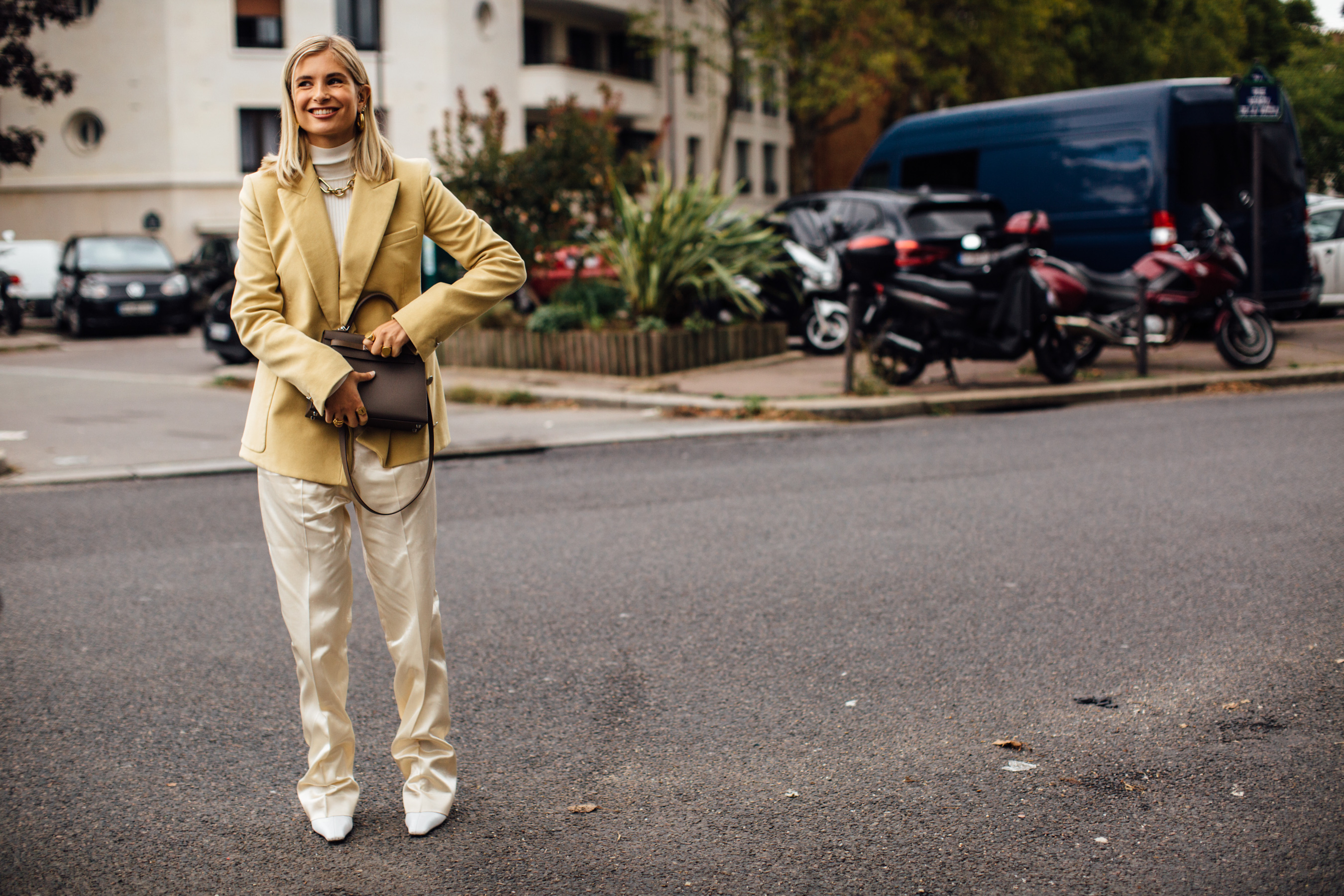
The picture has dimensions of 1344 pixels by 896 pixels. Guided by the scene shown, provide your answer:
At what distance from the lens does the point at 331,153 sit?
315 centimetres

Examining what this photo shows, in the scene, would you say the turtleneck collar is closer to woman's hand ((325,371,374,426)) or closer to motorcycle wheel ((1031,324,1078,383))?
woman's hand ((325,371,374,426))

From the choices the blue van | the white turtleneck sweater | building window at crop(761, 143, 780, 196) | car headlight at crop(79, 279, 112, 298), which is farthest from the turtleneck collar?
building window at crop(761, 143, 780, 196)

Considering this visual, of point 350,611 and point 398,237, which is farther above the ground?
point 398,237

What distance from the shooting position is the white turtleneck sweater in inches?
124

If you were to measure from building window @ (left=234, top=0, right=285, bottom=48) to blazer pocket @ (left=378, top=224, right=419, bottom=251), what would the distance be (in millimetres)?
33880

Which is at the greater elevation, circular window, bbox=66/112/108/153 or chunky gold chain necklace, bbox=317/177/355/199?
circular window, bbox=66/112/108/153

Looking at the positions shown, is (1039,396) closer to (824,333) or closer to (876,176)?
(824,333)

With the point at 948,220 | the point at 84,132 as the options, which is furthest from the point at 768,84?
the point at 948,220

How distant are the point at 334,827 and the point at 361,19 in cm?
3440

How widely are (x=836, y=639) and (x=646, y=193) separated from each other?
1109 centimetres

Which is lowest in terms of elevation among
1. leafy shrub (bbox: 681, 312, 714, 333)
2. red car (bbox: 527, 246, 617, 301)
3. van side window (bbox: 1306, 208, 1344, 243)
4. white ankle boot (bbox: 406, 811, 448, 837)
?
white ankle boot (bbox: 406, 811, 448, 837)

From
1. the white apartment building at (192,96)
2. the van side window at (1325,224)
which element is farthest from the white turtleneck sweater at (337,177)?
the white apartment building at (192,96)

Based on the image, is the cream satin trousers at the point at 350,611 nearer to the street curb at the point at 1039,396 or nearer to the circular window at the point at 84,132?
the street curb at the point at 1039,396

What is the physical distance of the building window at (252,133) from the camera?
111 ft
